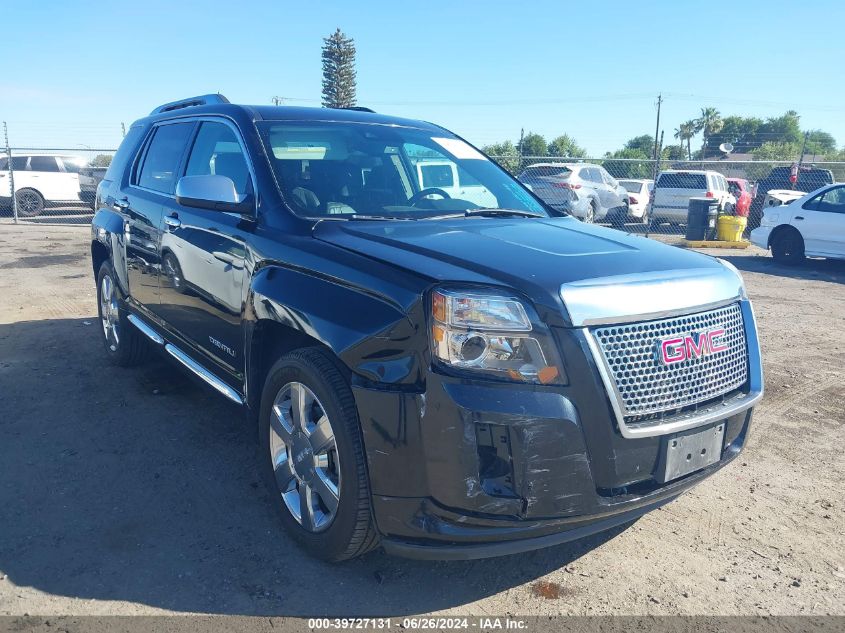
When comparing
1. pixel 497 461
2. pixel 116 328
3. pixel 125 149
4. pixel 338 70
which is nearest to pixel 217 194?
pixel 497 461

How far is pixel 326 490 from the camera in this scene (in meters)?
2.87

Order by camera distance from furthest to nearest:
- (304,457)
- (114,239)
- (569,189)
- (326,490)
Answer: (569,189) → (114,239) → (304,457) → (326,490)

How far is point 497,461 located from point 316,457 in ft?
2.85

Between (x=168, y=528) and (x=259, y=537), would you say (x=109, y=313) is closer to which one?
(x=168, y=528)

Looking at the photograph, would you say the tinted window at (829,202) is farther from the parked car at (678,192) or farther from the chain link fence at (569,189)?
the parked car at (678,192)

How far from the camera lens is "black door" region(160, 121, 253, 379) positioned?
349cm

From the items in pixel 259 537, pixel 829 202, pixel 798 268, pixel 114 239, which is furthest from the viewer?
pixel 798 268

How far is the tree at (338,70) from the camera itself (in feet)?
195

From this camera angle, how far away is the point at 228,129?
3.90 metres

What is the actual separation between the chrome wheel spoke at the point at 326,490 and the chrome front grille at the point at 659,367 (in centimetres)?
117

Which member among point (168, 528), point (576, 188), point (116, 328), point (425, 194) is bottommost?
point (168, 528)

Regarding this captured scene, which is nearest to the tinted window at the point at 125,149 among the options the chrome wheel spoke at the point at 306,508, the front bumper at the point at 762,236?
the chrome wheel spoke at the point at 306,508

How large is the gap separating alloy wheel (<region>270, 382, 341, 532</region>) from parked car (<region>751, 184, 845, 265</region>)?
11710 mm

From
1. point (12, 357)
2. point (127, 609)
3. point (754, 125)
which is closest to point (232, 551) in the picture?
point (127, 609)
